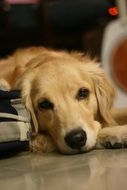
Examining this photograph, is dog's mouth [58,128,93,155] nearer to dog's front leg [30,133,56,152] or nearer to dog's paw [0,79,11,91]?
dog's front leg [30,133,56,152]

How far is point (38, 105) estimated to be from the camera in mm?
1785

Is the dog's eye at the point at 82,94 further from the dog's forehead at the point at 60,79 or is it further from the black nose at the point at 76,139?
the black nose at the point at 76,139

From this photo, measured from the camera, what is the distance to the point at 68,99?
1.73 m

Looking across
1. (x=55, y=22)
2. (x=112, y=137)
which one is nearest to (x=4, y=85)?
(x=112, y=137)

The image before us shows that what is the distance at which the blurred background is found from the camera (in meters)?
3.47

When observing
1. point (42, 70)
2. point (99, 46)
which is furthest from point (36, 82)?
point (99, 46)

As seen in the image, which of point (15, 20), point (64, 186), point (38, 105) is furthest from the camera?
point (15, 20)

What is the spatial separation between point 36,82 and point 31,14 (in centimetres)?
180

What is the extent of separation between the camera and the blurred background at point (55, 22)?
136 inches

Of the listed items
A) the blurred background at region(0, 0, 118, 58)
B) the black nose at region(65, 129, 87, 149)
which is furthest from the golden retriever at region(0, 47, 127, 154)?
the blurred background at region(0, 0, 118, 58)

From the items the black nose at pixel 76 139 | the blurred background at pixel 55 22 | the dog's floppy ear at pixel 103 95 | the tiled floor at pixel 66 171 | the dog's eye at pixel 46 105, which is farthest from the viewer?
the blurred background at pixel 55 22

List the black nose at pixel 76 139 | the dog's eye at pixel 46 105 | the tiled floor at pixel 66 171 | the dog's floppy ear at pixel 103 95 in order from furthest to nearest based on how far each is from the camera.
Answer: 1. the dog's floppy ear at pixel 103 95
2. the dog's eye at pixel 46 105
3. the black nose at pixel 76 139
4. the tiled floor at pixel 66 171

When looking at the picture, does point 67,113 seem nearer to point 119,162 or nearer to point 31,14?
point 119,162

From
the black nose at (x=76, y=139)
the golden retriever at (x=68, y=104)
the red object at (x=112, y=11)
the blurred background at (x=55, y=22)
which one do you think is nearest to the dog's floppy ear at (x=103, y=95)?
the golden retriever at (x=68, y=104)
